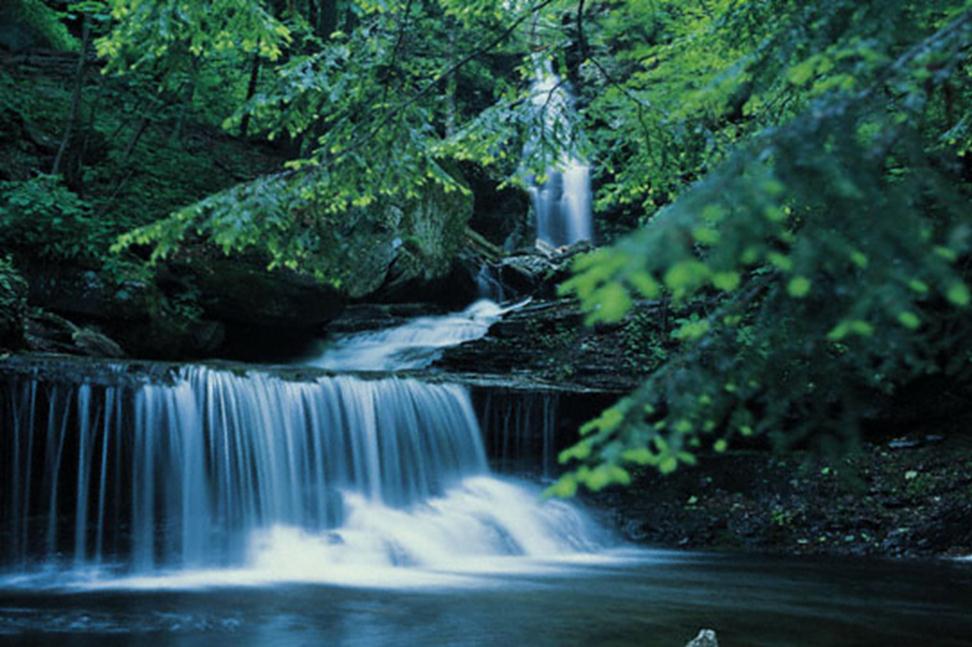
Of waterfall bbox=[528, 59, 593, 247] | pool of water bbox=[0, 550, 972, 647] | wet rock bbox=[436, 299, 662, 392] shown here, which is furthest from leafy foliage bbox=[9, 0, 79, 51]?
waterfall bbox=[528, 59, 593, 247]

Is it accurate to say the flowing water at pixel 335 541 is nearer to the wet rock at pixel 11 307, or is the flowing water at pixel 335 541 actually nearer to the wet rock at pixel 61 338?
the wet rock at pixel 11 307

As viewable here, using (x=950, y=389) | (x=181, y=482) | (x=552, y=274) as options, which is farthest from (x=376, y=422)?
(x=950, y=389)

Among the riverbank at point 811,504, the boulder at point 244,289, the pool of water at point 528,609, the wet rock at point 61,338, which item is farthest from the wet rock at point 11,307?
the riverbank at point 811,504

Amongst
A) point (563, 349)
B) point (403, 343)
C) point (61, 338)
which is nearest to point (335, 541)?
point (61, 338)

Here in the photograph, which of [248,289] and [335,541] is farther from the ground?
[248,289]

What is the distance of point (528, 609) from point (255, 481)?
413 cm

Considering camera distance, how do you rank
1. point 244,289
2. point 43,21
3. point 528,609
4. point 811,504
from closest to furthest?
point 528,609, point 811,504, point 244,289, point 43,21

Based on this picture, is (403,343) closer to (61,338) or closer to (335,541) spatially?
(61,338)

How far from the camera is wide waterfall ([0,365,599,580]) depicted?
28.4 ft

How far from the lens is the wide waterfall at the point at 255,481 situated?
28.4 feet

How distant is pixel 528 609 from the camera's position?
729 centimetres

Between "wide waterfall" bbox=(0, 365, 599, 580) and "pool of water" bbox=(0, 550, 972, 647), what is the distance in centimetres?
83

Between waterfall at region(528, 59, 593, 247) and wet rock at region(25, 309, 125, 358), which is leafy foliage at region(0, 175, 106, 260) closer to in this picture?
wet rock at region(25, 309, 125, 358)

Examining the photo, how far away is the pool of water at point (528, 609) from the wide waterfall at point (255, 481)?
2.71 ft
